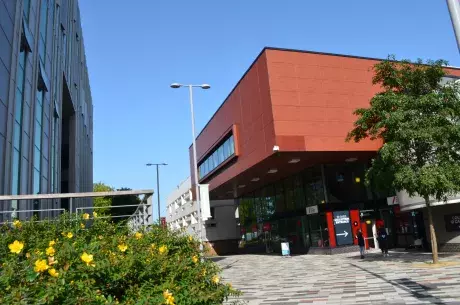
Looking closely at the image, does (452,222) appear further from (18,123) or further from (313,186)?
(18,123)

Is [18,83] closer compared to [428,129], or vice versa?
[428,129]

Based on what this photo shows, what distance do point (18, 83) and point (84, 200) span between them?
76.7 feet

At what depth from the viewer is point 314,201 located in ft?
91.1

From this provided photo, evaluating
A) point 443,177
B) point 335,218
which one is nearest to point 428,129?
point 443,177

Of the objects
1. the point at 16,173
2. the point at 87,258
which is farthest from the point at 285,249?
the point at 87,258

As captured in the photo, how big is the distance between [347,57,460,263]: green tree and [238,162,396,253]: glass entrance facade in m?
9.83

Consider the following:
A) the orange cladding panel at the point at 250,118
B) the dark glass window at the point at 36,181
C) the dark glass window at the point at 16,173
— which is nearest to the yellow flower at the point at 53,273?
the dark glass window at the point at 16,173

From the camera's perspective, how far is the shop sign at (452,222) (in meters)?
18.9

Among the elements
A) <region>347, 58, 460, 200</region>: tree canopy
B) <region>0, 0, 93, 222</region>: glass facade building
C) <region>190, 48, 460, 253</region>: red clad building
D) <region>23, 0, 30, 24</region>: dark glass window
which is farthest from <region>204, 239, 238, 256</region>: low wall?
<region>23, 0, 30, 24</region>: dark glass window

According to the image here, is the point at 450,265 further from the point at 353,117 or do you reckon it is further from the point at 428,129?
the point at 353,117

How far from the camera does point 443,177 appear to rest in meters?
14.7

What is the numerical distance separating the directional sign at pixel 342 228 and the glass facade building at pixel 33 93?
16.9 metres

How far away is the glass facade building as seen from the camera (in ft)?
53.1

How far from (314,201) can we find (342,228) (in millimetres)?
2512
